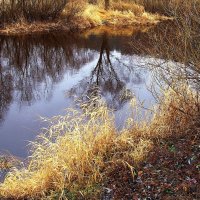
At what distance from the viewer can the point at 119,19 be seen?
26609 millimetres

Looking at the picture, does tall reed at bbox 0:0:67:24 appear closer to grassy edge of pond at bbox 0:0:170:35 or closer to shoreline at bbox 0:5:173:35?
grassy edge of pond at bbox 0:0:170:35

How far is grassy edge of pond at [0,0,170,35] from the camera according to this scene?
20766 millimetres

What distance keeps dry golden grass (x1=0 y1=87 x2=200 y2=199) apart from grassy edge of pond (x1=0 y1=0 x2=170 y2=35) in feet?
43.2

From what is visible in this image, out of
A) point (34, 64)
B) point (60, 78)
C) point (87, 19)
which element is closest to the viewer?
point (60, 78)

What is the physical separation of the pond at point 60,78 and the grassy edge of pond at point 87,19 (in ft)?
3.54

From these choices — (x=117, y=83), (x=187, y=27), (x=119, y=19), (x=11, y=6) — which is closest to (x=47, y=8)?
(x=11, y=6)

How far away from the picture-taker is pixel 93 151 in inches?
296

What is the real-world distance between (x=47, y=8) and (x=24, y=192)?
55.5 feet

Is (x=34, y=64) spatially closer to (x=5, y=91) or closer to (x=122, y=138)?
(x=5, y=91)

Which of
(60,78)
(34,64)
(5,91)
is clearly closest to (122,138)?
(5,91)

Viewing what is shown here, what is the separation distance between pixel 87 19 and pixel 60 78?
10.6 metres

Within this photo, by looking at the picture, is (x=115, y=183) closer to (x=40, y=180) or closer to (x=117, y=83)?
(x=40, y=180)

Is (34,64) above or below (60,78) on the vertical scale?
above

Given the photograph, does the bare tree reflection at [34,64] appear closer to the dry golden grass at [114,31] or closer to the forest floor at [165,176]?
the dry golden grass at [114,31]
